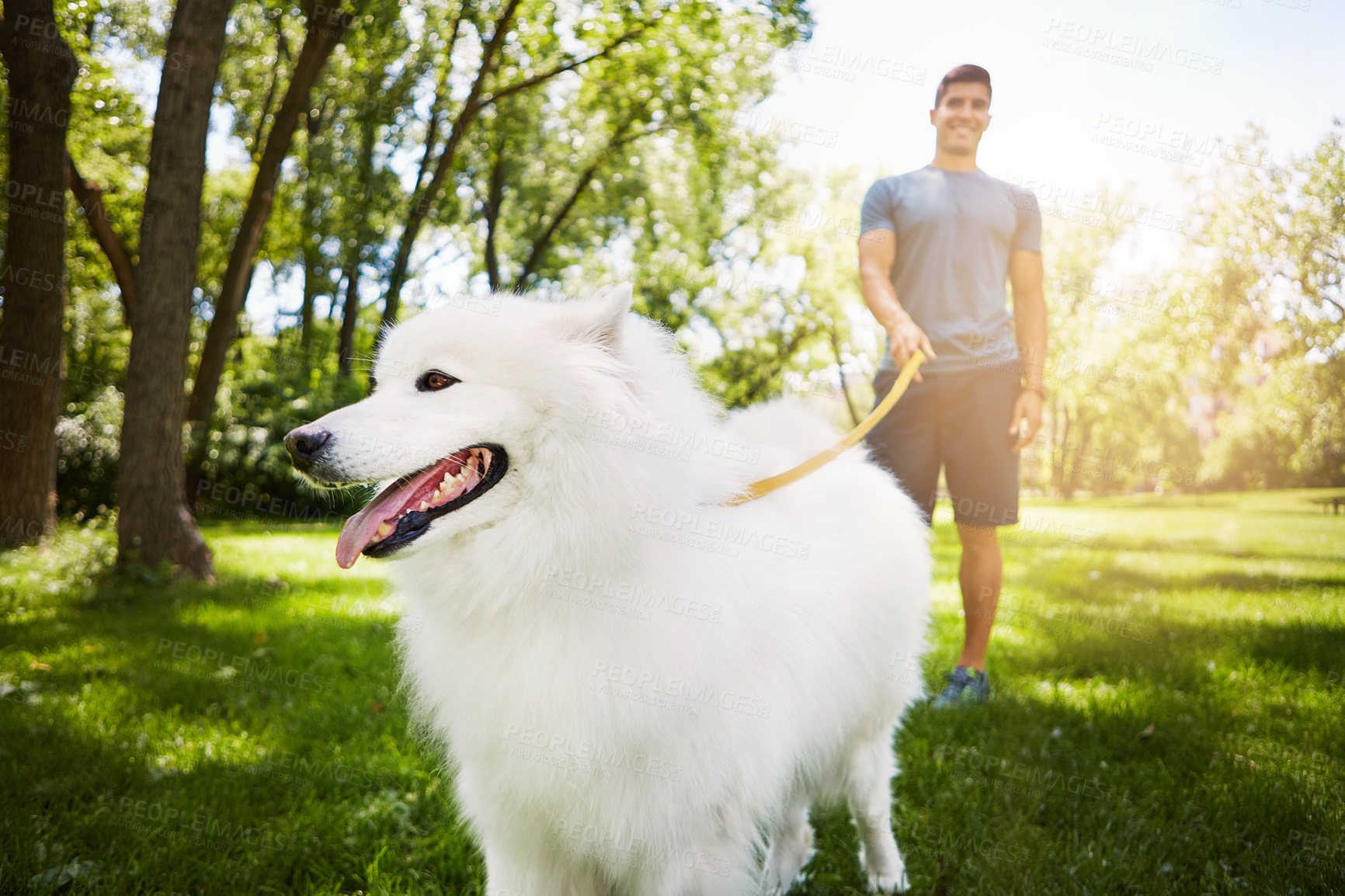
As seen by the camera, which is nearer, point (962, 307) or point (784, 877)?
point (784, 877)

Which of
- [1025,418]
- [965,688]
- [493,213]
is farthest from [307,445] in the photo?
[493,213]

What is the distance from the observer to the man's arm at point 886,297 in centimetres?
319

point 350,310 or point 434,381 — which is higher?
point 350,310

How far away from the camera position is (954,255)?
356cm

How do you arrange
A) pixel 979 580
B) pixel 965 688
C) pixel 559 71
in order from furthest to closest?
pixel 559 71, pixel 965 688, pixel 979 580

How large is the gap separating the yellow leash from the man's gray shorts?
45 centimetres

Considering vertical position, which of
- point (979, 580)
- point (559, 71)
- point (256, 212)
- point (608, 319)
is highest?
point (559, 71)

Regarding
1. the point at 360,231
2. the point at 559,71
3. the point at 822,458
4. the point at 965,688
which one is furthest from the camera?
the point at 360,231

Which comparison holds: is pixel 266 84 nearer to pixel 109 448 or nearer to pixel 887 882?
pixel 109 448

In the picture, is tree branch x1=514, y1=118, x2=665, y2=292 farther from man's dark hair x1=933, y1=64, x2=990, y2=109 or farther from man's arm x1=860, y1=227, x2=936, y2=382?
man's arm x1=860, y1=227, x2=936, y2=382

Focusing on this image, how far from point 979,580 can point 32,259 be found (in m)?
8.26

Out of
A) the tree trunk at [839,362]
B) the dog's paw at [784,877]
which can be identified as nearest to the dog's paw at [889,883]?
the dog's paw at [784,877]

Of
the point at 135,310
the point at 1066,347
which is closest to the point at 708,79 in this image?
the point at 1066,347

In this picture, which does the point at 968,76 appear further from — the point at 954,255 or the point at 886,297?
the point at 886,297
